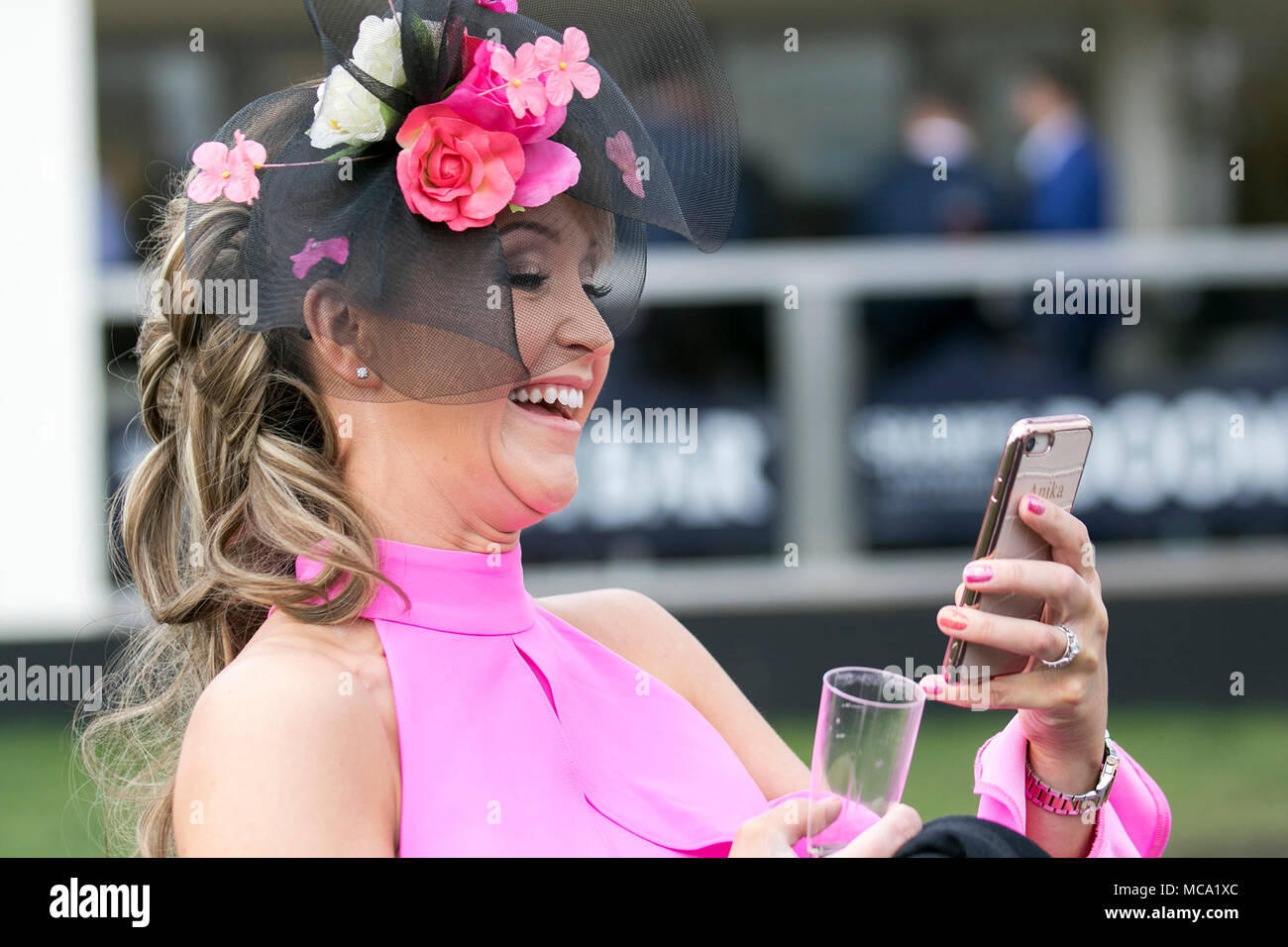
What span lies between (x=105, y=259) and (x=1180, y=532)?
5315 millimetres

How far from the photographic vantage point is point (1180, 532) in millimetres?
6664

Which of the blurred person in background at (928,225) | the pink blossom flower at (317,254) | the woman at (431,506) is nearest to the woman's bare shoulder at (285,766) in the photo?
the woman at (431,506)

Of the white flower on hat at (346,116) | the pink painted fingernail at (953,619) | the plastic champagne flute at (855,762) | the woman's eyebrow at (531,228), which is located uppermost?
the white flower on hat at (346,116)

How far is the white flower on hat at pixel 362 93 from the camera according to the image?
5.93ft

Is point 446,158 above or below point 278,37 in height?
below

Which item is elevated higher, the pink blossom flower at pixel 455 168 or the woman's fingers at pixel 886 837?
the pink blossom flower at pixel 455 168

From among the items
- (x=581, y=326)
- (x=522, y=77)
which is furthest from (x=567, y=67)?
(x=581, y=326)

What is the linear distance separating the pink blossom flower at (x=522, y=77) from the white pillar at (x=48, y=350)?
16.3 ft

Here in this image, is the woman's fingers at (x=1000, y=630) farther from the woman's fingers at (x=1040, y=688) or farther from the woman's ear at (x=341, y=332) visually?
the woman's ear at (x=341, y=332)

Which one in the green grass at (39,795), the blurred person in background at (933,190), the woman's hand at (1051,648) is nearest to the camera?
the woman's hand at (1051,648)

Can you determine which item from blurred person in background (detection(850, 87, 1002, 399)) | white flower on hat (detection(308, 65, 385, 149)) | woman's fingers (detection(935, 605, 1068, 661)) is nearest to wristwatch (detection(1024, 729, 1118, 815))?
woman's fingers (detection(935, 605, 1068, 661))

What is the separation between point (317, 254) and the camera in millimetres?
1752
